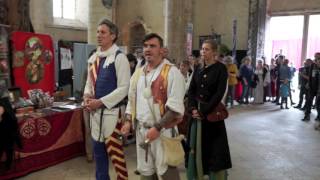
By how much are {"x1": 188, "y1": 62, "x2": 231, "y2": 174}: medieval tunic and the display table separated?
185 cm

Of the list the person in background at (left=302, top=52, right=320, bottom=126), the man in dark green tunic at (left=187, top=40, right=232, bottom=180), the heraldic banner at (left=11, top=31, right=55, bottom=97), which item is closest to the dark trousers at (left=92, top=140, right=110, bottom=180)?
the man in dark green tunic at (left=187, top=40, right=232, bottom=180)

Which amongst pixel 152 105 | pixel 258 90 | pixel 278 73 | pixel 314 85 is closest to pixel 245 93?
pixel 258 90

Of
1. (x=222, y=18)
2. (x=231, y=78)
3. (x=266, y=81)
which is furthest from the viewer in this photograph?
(x=222, y=18)

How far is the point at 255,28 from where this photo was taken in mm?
12633

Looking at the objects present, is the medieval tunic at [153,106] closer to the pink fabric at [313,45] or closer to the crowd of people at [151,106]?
the crowd of people at [151,106]

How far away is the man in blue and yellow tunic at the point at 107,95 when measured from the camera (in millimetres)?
2559

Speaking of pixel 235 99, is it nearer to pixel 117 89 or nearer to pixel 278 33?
pixel 278 33

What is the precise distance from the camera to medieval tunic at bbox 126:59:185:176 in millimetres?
2164

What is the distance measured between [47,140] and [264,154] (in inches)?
112

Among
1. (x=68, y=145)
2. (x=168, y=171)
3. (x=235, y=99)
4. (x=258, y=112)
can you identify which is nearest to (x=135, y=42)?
(x=235, y=99)

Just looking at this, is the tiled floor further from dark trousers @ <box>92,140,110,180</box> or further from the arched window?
the arched window

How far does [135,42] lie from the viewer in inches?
500

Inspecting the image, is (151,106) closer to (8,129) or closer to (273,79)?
(8,129)

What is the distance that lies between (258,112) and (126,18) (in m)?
6.46
